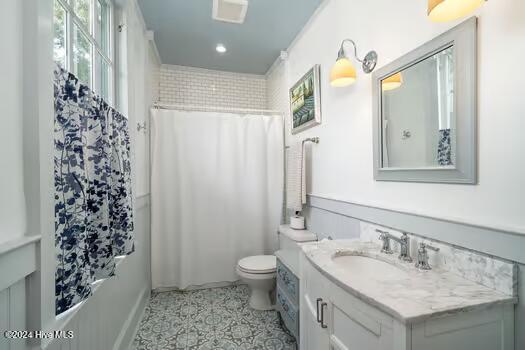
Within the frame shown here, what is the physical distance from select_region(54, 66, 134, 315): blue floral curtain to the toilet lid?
1025 millimetres

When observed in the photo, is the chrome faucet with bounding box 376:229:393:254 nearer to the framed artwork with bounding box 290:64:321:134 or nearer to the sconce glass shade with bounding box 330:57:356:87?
the sconce glass shade with bounding box 330:57:356:87

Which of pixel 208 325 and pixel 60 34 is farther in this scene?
pixel 208 325

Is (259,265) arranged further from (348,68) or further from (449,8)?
(449,8)

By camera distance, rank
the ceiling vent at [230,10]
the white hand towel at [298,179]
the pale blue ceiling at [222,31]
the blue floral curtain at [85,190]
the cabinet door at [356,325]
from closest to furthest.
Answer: the cabinet door at [356,325], the blue floral curtain at [85,190], the ceiling vent at [230,10], the pale blue ceiling at [222,31], the white hand towel at [298,179]

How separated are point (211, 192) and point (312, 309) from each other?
1.69 meters

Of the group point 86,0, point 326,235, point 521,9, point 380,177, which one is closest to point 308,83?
point 380,177

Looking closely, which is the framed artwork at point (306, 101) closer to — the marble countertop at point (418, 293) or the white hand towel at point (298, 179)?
the white hand towel at point (298, 179)

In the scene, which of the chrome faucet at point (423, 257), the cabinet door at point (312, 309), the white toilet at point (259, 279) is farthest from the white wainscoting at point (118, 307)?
the chrome faucet at point (423, 257)

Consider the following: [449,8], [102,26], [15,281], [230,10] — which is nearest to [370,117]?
[449,8]

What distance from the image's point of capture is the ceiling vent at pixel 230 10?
6.09 feet

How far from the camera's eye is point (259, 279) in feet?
6.73

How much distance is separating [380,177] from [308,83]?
1203 millimetres

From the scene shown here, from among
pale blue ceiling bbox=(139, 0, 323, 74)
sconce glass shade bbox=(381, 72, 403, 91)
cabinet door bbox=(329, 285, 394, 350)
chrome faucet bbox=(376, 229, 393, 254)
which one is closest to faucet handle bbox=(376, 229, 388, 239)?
chrome faucet bbox=(376, 229, 393, 254)

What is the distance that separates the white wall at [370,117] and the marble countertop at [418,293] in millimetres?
234
